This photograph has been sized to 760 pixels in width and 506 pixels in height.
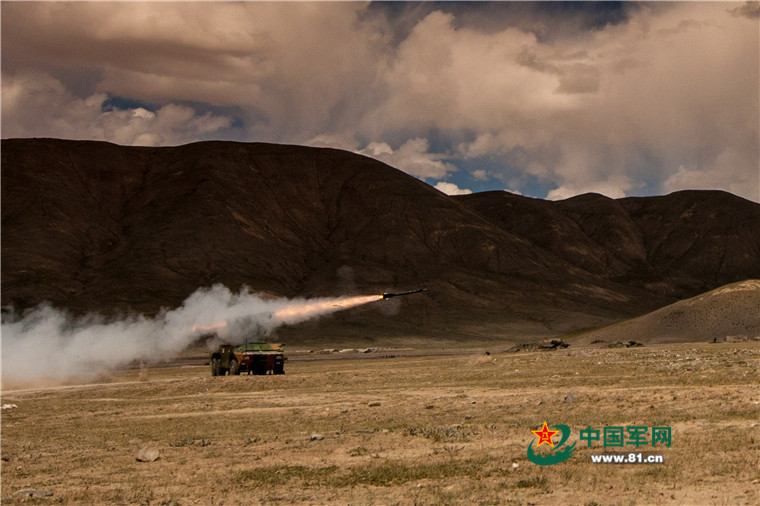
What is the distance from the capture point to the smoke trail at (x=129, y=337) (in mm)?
58094

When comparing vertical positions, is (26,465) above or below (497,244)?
below

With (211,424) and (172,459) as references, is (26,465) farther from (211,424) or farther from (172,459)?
(211,424)

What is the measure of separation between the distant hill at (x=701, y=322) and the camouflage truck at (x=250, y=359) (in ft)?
129

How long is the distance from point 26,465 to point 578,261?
176m

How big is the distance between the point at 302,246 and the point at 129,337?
93.3 m

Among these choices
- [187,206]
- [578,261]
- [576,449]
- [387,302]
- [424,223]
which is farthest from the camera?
[578,261]

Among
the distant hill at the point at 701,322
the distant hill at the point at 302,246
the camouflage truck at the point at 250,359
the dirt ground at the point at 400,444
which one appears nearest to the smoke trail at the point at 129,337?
the camouflage truck at the point at 250,359

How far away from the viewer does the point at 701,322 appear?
80.8m

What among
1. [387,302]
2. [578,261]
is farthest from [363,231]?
[578,261]

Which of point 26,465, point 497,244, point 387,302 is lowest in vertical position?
point 26,465

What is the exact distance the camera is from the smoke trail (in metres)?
58.1

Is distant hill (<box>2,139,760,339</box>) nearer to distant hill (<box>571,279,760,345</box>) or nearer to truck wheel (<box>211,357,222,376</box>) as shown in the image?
distant hill (<box>571,279,760,345</box>)

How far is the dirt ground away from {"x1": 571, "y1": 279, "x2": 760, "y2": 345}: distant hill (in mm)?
43463

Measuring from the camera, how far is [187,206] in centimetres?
15700
